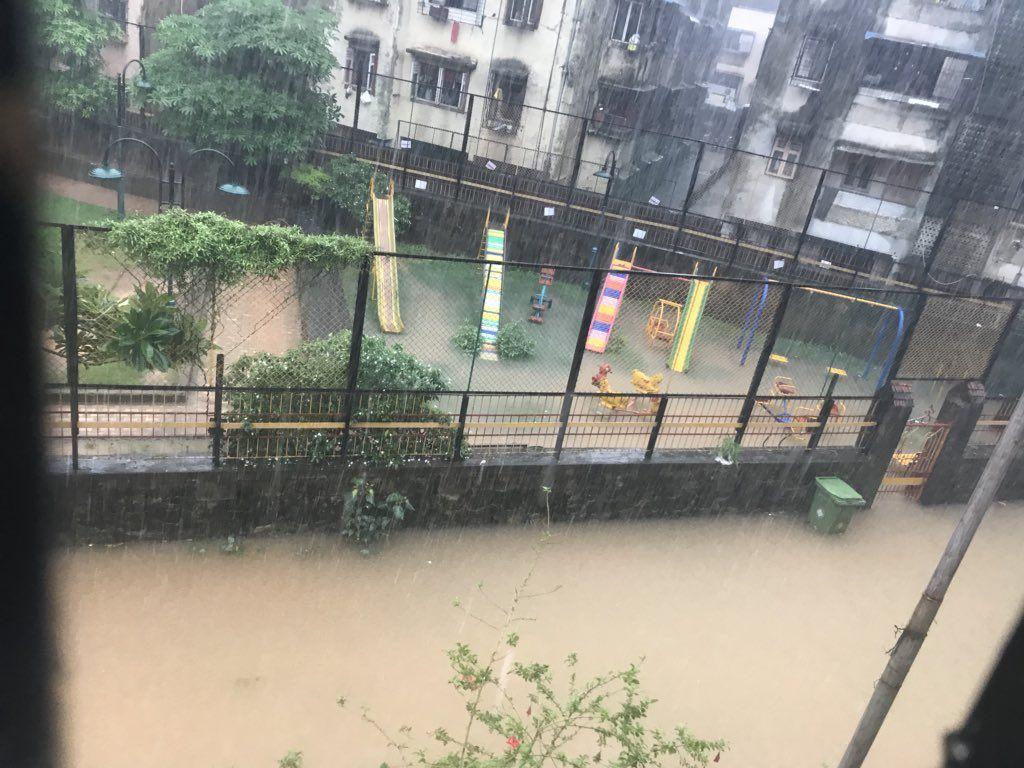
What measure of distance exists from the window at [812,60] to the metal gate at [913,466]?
1176cm

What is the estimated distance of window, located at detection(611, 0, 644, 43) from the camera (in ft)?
64.2

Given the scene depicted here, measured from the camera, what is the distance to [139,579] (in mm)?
7207

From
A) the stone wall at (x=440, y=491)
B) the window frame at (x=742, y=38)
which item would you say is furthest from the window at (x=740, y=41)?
the stone wall at (x=440, y=491)

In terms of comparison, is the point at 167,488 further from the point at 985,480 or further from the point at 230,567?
the point at 985,480

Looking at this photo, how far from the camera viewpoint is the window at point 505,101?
20.4 m

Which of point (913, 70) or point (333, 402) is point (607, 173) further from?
point (333, 402)

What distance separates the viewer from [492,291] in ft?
46.2

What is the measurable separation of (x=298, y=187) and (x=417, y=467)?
32.2 feet

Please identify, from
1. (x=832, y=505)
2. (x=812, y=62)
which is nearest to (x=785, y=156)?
(x=812, y=62)

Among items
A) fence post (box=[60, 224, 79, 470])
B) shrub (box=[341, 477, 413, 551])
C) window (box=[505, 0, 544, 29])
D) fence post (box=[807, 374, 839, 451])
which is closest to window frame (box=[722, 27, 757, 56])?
window (box=[505, 0, 544, 29])

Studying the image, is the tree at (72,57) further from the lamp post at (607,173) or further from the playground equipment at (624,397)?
the playground equipment at (624,397)

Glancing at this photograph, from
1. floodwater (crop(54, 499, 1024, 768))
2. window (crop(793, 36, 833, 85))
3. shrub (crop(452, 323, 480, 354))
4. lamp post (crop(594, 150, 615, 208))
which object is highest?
window (crop(793, 36, 833, 85))

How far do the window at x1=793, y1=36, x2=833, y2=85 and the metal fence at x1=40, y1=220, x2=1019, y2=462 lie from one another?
6.25 m

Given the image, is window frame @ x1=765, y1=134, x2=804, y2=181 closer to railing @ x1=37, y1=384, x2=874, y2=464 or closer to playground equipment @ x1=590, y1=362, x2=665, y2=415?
playground equipment @ x1=590, y1=362, x2=665, y2=415
